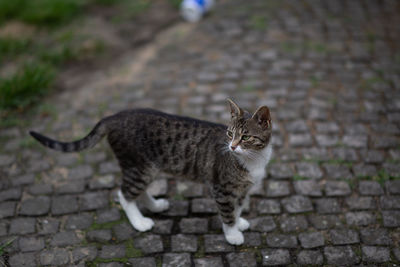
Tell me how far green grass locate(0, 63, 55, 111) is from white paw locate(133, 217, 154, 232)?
2.94 meters

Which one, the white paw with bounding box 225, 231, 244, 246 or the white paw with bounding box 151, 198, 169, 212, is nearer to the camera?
the white paw with bounding box 225, 231, 244, 246

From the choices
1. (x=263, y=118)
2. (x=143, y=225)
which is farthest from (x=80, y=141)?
(x=263, y=118)

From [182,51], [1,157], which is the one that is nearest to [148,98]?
[182,51]

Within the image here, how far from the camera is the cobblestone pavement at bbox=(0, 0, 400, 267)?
3928mm

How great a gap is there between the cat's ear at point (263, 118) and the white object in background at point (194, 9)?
4.79m

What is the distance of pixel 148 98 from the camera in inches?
240

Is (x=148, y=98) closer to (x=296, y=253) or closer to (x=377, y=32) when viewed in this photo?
(x=296, y=253)

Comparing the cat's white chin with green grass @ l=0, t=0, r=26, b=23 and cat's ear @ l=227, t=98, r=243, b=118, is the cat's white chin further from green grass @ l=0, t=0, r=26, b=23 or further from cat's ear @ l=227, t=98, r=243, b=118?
green grass @ l=0, t=0, r=26, b=23

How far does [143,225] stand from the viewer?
4109 mm

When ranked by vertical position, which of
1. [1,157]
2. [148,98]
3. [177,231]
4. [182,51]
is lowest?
[177,231]

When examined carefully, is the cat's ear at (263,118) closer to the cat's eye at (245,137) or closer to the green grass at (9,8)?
the cat's eye at (245,137)

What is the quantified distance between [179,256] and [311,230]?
1.34 meters

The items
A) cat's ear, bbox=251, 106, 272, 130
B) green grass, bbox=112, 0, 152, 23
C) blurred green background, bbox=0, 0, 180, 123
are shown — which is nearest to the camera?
cat's ear, bbox=251, 106, 272, 130

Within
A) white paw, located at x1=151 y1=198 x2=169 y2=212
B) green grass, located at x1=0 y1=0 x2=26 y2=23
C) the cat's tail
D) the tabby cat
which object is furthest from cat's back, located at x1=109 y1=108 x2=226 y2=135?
green grass, located at x1=0 y1=0 x2=26 y2=23
